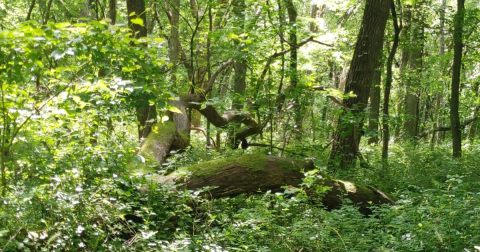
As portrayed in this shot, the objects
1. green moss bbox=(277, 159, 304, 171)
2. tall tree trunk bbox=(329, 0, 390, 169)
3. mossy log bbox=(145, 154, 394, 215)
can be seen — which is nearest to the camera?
mossy log bbox=(145, 154, 394, 215)

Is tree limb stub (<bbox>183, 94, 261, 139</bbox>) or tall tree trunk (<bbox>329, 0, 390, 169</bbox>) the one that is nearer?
tall tree trunk (<bbox>329, 0, 390, 169</bbox>)

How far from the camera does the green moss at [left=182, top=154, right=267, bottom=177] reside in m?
5.34

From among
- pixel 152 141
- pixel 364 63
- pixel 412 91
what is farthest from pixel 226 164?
pixel 412 91

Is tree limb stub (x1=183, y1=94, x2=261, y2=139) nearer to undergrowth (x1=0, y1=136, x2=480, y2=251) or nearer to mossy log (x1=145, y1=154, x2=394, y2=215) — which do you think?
mossy log (x1=145, y1=154, x2=394, y2=215)

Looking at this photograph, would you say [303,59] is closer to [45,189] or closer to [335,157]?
[335,157]

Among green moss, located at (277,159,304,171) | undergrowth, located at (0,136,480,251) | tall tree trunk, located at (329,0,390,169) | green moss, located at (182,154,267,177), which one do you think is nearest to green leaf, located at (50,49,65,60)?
undergrowth, located at (0,136,480,251)

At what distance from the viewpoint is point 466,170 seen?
750cm

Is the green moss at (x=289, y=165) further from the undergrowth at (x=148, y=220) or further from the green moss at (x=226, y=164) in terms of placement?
the undergrowth at (x=148, y=220)

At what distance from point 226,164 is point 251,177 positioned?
397mm

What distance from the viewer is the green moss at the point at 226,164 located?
17.5ft

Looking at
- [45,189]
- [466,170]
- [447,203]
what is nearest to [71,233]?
[45,189]

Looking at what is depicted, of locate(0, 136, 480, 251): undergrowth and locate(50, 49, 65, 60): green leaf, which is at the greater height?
locate(50, 49, 65, 60): green leaf

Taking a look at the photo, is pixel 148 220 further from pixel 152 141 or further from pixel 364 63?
pixel 364 63

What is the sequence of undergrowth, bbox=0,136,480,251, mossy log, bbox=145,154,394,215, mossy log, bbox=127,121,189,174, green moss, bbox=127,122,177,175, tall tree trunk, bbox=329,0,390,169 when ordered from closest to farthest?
1. undergrowth, bbox=0,136,480,251
2. mossy log, bbox=145,154,394,215
3. green moss, bbox=127,122,177,175
4. mossy log, bbox=127,121,189,174
5. tall tree trunk, bbox=329,0,390,169
